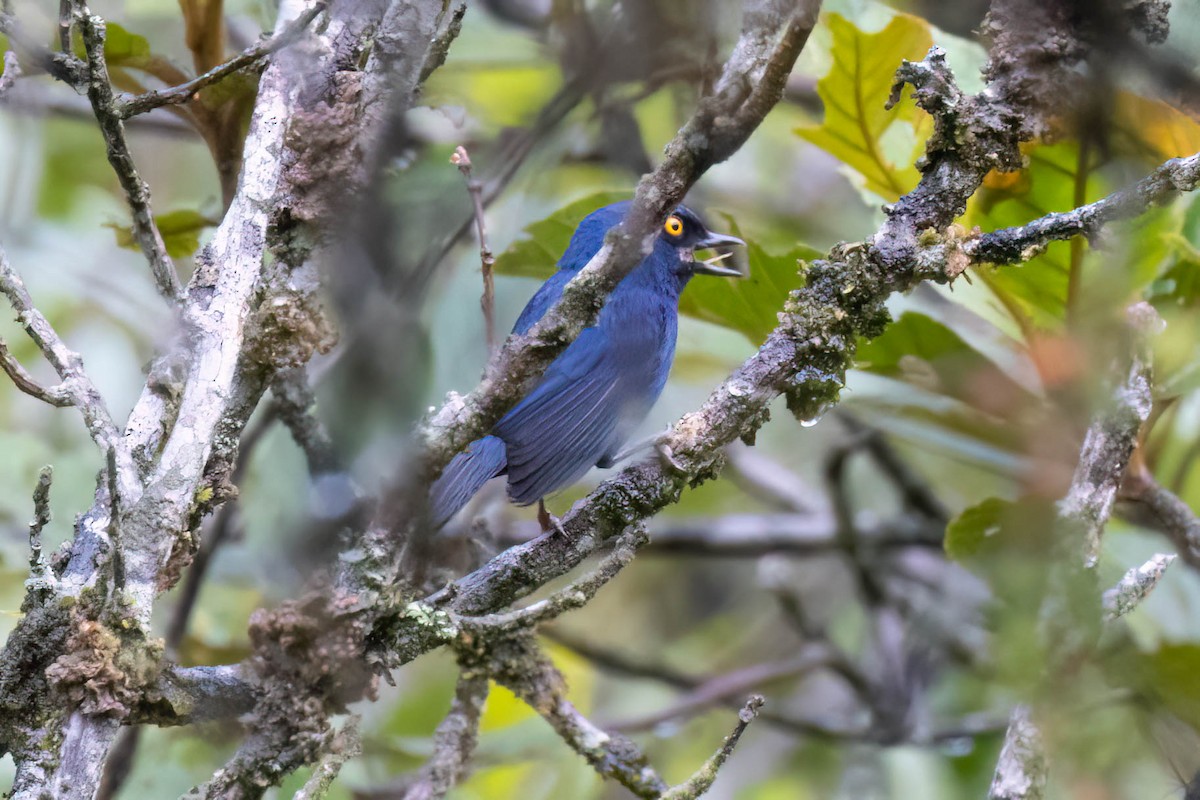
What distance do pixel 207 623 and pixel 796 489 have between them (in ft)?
8.74

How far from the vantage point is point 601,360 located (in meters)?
3.88

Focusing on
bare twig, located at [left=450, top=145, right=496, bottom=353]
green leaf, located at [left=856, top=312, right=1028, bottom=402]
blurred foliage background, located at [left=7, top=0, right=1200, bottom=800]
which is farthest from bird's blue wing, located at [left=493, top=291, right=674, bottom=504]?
green leaf, located at [left=856, top=312, right=1028, bottom=402]

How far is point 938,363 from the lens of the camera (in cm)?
327

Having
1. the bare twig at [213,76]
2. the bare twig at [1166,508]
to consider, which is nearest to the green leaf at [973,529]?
the bare twig at [1166,508]

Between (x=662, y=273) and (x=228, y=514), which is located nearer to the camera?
(x=228, y=514)

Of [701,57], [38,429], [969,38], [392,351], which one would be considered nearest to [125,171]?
[392,351]

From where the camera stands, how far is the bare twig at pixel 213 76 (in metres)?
1.88

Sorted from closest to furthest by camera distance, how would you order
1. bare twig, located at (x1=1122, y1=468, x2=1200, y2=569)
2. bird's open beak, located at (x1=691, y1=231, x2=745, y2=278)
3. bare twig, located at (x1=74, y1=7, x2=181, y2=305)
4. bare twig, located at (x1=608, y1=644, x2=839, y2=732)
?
bare twig, located at (x1=74, y1=7, x2=181, y2=305), bare twig, located at (x1=1122, y1=468, x2=1200, y2=569), bird's open beak, located at (x1=691, y1=231, x2=745, y2=278), bare twig, located at (x1=608, y1=644, x2=839, y2=732)

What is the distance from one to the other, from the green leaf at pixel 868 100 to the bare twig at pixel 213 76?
4.98 feet

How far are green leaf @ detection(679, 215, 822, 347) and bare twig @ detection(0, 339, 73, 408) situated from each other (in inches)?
65.8

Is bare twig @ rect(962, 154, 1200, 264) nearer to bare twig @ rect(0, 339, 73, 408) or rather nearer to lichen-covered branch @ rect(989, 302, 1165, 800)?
lichen-covered branch @ rect(989, 302, 1165, 800)

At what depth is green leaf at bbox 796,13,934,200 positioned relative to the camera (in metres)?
2.93

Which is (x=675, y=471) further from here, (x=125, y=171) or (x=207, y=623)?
(x=207, y=623)

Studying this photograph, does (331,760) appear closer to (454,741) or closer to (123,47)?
(454,741)
